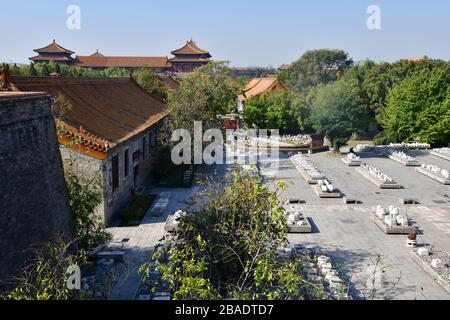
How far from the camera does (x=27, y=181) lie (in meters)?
8.97

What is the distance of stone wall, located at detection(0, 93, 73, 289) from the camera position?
8141 mm

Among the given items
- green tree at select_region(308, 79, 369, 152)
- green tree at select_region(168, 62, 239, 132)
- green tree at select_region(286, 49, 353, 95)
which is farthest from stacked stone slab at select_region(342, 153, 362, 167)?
green tree at select_region(286, 49, 353, 95)

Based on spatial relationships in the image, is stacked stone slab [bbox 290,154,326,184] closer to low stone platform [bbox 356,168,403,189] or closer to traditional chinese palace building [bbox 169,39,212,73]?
low stone platform [bbox 356,168,403,189]

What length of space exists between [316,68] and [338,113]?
23839 mm

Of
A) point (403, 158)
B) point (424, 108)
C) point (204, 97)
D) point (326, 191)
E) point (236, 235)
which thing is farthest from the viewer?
point (424, 108)

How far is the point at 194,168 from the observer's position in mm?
22781

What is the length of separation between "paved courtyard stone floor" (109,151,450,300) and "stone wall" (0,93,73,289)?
6.52 ft

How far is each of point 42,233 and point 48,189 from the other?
100 centimetres

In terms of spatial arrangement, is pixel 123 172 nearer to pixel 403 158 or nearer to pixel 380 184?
pixel 380 184

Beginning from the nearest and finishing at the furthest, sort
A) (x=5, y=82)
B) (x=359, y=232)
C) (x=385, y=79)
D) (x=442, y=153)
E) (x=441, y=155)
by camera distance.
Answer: (x=5, y=82) → (x=359, y=232) → (x=441, y=155) → (x=442, y=153) → (x=385, y=79)

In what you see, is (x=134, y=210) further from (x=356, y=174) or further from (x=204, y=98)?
(x=356, y=174)

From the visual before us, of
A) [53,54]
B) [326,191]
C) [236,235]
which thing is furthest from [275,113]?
[53,54]
